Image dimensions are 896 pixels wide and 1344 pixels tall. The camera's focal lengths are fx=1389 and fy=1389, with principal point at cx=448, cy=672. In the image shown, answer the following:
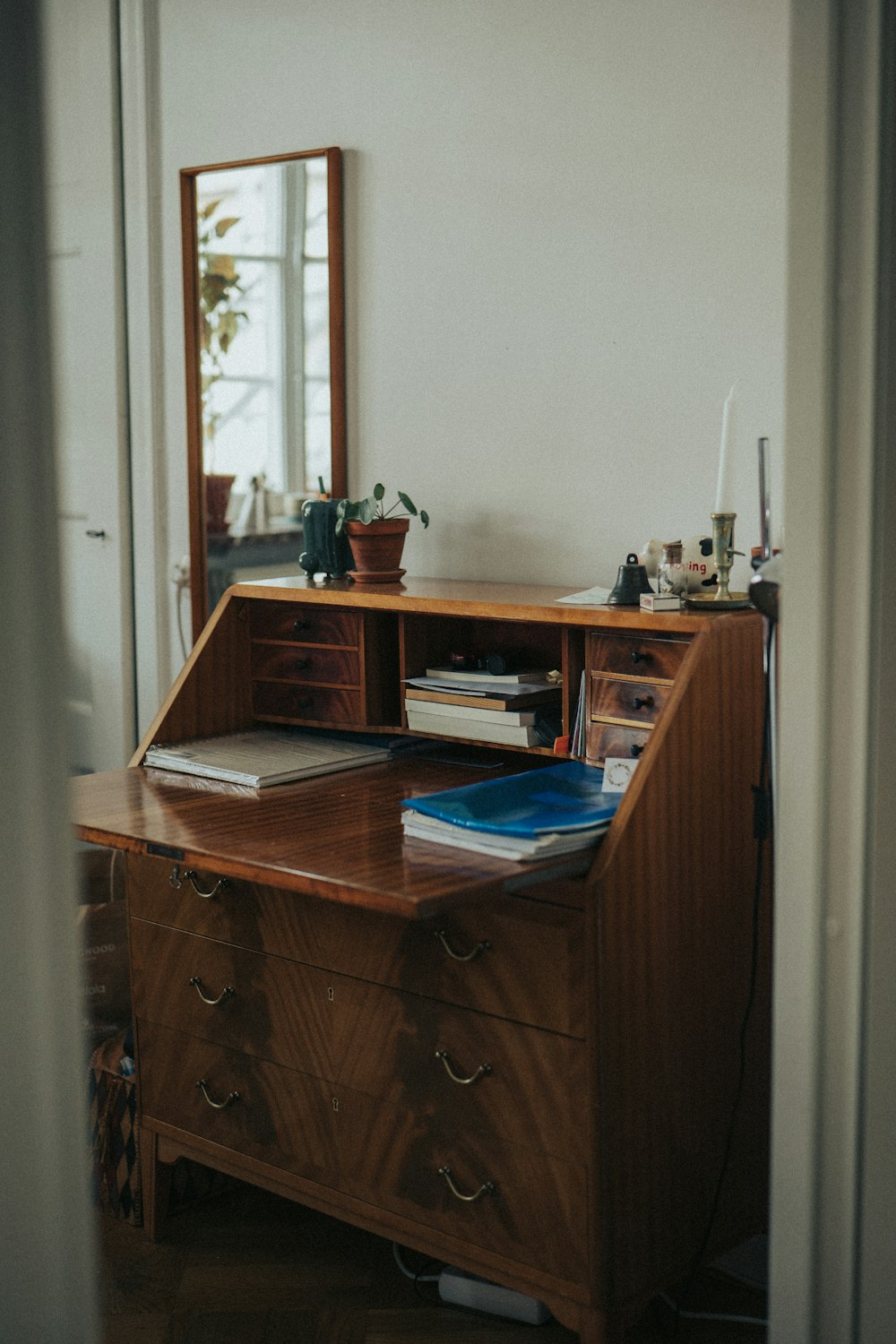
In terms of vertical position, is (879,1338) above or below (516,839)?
below

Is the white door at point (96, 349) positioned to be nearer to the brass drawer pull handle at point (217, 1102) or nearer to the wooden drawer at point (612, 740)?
the brass drawer pull handle at point (217, 1102)

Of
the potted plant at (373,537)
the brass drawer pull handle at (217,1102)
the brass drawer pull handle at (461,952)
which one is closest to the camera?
the brass drawer pull handle at (461,952)

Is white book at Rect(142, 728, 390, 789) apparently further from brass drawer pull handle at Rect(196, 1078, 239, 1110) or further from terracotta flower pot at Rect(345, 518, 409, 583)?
brass drawer pull handle at Rect(196, 1078, 239, 1110)

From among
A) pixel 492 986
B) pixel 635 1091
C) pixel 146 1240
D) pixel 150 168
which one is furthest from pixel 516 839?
pixel 150 168

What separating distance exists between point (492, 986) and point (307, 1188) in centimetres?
54

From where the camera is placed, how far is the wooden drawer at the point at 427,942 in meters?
1.88

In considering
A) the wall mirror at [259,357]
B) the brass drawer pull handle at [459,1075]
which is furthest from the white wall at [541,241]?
the brass drawer pull handle at [459,1075]

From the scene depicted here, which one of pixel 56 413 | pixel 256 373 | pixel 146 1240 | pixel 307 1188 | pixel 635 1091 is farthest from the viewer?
pixel 256 373

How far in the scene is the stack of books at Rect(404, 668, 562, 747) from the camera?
2.25 metres

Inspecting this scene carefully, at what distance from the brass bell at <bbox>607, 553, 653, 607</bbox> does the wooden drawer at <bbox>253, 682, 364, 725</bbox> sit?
556 millimetres

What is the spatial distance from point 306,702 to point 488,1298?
1.05 metres

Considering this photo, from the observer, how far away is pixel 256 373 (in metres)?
3.03

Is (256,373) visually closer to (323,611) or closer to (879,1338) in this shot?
(323,611)

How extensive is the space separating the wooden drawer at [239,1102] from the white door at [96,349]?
3.28ft
